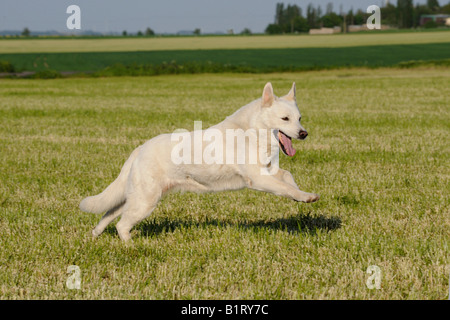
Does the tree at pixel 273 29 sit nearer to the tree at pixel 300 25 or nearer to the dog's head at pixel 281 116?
the tree at pixel 300 25

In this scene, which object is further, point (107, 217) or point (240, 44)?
point (240, 44)

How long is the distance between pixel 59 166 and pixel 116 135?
4.17 meters

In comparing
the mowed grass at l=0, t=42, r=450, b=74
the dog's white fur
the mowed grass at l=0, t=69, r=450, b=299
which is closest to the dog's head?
the dog's white fur

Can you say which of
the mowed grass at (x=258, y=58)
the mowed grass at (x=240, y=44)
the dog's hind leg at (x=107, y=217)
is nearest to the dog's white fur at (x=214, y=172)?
the dog's hind leg at (x=107, y=217)

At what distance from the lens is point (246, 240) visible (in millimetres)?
5914

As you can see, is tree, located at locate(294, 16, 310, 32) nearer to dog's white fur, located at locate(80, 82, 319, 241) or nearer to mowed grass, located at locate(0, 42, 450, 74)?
mowed grass, located at locate(0, 42, 450, 74)

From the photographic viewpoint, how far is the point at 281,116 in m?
5.18

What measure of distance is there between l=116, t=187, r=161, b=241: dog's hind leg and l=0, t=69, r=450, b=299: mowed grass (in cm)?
33

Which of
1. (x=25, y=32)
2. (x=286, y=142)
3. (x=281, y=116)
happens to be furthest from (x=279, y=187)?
(x=25, y=32)

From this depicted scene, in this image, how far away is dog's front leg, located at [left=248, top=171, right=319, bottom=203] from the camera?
16.6 ft

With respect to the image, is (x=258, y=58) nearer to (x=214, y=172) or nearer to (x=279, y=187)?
(x=214, y=172)

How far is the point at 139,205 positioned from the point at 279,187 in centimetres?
150
